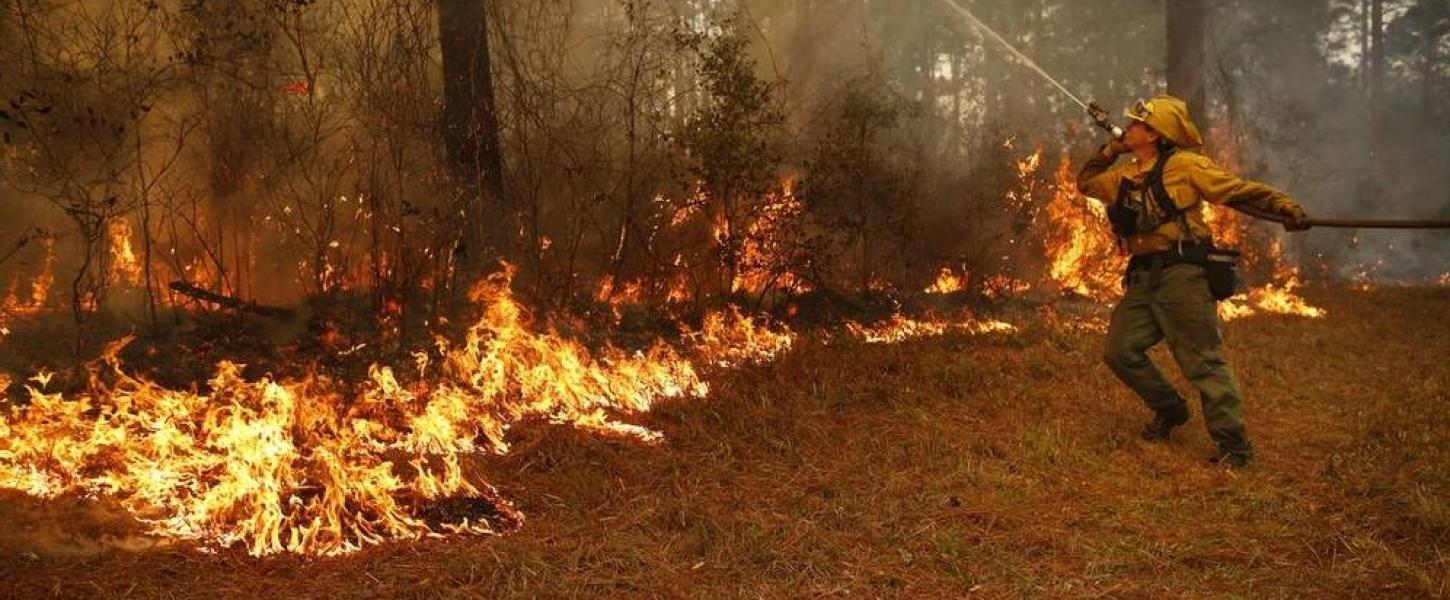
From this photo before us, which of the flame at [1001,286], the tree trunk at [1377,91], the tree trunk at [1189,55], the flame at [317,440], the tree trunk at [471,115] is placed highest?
the tree trunk at [1377,91]

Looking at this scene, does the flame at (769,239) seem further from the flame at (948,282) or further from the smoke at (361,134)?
the flame at (948,282)

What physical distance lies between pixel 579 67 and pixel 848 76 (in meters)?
4.37

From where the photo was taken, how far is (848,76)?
11.9m

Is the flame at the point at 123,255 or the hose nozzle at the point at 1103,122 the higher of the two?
the hose nozzle at the point at 1103,122

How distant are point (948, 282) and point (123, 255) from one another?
352 inches

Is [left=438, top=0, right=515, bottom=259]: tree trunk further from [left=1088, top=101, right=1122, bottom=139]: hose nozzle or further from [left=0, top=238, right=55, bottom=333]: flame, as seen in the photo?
[left=1088, top=101, right=1122, bottom=139]: hose nozzle

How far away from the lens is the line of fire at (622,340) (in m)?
3.90

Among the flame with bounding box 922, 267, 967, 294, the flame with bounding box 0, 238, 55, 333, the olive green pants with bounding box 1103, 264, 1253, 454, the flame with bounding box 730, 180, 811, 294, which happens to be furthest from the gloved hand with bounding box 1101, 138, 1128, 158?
the flame with bounding box 0, 238, 55, 333

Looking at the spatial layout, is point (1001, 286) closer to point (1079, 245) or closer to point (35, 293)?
point (1079, 245)

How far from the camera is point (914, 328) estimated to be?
31.9ft

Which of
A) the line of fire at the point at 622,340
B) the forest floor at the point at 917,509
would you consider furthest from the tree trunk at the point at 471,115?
the forest floor at the point at 917,509

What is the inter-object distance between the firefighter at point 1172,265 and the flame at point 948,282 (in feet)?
20.1

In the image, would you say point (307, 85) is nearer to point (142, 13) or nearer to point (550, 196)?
point (142, 13)

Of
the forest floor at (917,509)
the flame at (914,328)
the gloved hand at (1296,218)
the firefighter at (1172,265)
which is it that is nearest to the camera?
the forest floor at (917,509)
